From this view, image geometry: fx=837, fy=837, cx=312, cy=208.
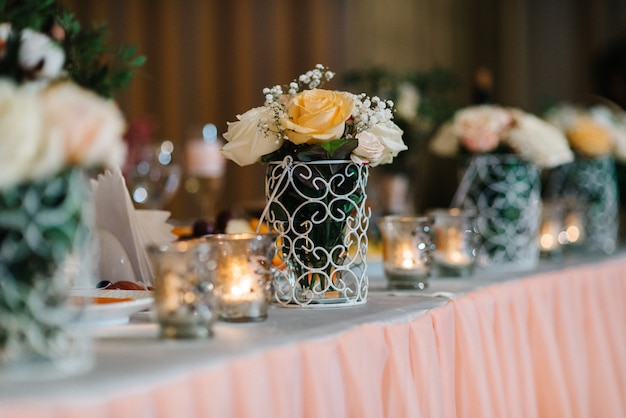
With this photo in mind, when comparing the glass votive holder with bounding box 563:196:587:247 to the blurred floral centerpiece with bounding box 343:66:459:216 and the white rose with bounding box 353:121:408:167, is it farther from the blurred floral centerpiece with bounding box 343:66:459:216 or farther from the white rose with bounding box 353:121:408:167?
the white rose with bounding box 353:121:408:167

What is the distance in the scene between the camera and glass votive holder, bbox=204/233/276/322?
1.19 m

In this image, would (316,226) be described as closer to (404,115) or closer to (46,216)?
(46,216)

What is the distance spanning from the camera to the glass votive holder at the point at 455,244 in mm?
1968

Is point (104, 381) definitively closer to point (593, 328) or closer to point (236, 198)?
point (593, 328)

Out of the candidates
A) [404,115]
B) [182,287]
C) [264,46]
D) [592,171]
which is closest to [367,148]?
[182,287]

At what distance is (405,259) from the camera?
1710 mm

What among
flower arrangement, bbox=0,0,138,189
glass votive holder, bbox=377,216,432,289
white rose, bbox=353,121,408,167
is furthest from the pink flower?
flower arrangement, bbox=0,0,138,189

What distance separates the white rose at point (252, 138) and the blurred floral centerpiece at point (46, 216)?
56 centimetres

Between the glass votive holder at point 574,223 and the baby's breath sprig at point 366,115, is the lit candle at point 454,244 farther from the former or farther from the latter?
the glass votive holder at point 574,223

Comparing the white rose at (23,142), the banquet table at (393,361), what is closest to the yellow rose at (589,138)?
the banquet table at (393,361)

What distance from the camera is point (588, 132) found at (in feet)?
9.27

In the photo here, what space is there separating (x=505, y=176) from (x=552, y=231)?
0.37 metres

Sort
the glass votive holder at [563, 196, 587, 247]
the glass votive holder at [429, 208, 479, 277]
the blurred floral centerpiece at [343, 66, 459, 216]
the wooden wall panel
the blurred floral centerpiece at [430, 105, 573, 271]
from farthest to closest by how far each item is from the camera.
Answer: the wooden wall panel → the blurred floral centerpiece at [343, 66, 459, 216] → the glass votive holder at [563, 196, 587, 247] → the blurred floral centerpiece at [430, 105, 573, 271] → the glass votive holder at [429, 208, 479, 277]

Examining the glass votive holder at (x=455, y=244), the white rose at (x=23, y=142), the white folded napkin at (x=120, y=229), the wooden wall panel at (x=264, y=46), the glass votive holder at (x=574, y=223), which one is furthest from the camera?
the wooden wall panel at (x=264, y=46)
